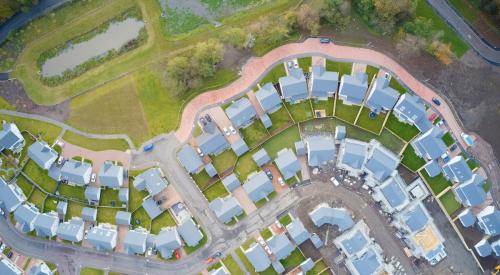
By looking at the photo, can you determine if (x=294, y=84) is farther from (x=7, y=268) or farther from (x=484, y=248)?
(x=7, y=268)

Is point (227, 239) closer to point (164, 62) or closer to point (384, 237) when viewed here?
point (384, 237)

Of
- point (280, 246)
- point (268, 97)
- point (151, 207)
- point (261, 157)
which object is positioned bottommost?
point (280, 246)

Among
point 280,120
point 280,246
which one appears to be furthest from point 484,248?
point 280,120

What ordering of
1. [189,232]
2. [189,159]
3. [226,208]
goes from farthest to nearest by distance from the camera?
[189,159]
[189,232]
[226,208]

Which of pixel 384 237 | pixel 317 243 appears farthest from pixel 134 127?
pixel 384 237

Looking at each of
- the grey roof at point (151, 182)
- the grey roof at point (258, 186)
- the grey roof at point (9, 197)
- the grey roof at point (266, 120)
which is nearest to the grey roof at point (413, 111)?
the grey roof at point (266, 120)
